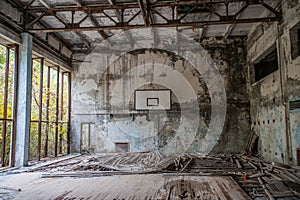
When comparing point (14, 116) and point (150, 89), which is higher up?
point (150, 89)

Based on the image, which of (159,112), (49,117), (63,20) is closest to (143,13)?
(63,20)

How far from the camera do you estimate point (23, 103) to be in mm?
7613

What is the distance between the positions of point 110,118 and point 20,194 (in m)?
7.01

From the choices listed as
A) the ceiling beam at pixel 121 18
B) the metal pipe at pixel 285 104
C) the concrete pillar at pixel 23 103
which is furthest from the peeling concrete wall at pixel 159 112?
the concrete pillar at pixel 23 103

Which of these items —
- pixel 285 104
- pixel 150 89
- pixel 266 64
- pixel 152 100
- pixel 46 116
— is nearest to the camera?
pixel 285 104

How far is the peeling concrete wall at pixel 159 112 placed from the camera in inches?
430

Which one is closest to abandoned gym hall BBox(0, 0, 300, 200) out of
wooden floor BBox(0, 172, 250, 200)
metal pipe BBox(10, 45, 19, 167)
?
metal pipe BBox(10, 45, 19, 167)

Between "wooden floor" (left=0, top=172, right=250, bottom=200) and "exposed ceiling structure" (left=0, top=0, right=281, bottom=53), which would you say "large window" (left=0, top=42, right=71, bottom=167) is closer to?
"exposed ceiling structure" (left=0, top=0, right=281, bottom=53)

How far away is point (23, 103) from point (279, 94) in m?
7.67

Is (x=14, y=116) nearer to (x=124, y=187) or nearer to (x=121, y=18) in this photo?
(x=121, y=18)

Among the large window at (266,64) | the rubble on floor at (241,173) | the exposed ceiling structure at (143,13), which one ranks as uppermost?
the exposed ceiling structure at (143,13)

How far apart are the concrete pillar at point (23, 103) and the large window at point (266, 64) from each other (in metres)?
7.71

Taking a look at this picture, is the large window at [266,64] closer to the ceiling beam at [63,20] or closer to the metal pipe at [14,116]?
the ceiling beam at [63,20]

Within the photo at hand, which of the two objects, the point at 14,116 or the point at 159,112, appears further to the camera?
the point at 159,112
